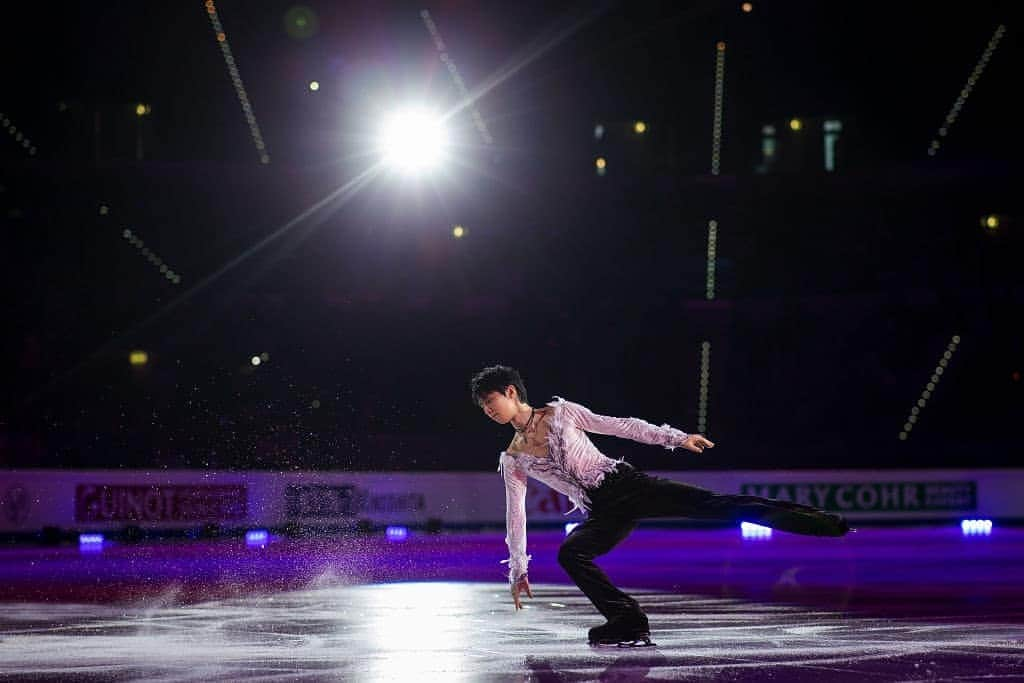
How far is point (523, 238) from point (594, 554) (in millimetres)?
27158

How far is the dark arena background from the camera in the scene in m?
31.2

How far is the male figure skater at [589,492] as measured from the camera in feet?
27.5

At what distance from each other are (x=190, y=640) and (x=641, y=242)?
1105 inches

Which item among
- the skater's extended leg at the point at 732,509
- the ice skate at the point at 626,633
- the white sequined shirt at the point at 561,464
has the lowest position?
the ice skate at the point at 626,633

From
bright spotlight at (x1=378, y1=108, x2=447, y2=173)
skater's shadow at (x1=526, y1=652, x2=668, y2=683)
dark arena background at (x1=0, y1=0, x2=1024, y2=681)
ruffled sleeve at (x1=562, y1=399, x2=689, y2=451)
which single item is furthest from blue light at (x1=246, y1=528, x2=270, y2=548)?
skater's shadow at (x1=526, y1=652, x2=668, y2=683)

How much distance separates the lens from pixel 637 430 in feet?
27.2

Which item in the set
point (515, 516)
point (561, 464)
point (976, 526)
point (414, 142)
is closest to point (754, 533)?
point (976, 526)

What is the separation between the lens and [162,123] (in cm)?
3406

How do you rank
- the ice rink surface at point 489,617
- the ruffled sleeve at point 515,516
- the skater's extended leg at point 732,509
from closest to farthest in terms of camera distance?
the ice rink surface at point 489,617 → the skater's extended leg at point 732,509 → the ruffled sleeve at point 515,516

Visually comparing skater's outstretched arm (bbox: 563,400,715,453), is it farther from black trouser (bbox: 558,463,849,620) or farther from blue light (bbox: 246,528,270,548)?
blue light (bbox: 246,528,270,548)

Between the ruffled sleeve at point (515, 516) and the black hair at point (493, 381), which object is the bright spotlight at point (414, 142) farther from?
the black hair at point (493, 381)

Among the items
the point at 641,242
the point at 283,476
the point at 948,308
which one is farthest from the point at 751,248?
the point at 283,476

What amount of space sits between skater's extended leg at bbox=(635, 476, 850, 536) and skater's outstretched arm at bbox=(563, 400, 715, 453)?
343mm

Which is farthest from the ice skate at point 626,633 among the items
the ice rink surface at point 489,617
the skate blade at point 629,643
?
the ice rink surface at point 489,617
